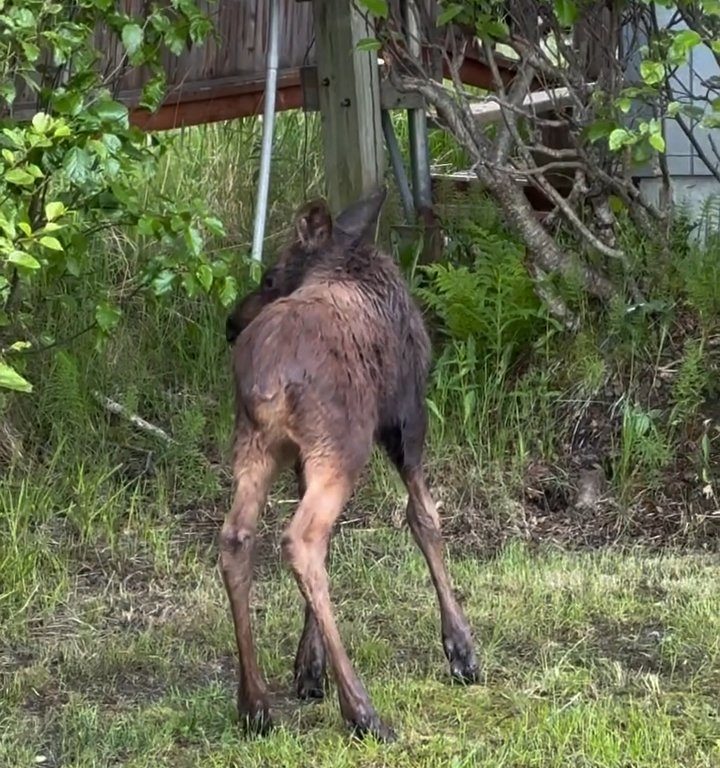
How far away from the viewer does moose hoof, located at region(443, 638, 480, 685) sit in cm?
462

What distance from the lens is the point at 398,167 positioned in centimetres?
723

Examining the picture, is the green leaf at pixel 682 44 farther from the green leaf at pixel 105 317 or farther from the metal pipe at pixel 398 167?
the metal pipe at pixel 398 167

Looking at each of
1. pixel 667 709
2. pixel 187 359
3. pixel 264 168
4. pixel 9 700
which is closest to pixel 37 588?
pixel 9 700

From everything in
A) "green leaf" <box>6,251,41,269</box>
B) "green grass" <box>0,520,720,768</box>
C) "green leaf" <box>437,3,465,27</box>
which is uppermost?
"green leaf" <box>437,3,465,27</box>

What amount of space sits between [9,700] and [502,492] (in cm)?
268

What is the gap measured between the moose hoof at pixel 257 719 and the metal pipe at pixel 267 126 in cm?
286

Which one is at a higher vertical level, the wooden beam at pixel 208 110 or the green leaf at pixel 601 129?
the wooden beam at pixel 208 110

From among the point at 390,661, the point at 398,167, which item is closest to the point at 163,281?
the point at 390,661

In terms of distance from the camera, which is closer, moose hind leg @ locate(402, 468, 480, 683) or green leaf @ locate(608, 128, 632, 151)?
moose hind leg @ locate(402, 468, 480, 683)

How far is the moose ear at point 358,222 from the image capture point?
4.89 metres

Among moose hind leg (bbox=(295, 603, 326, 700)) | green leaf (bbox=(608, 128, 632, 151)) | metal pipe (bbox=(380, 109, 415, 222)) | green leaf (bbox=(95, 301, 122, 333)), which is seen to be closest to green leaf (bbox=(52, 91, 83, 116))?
green leaf (bbox=(95, 301, 122, 333))

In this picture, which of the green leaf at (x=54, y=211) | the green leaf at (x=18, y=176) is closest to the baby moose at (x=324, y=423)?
the green leaf at (x=54, y=211)

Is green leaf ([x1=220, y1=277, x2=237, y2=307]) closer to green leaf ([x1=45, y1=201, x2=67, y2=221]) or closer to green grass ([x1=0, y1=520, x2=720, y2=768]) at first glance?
green leaf ([x1=45, y1=201, x2=67, y2=221])

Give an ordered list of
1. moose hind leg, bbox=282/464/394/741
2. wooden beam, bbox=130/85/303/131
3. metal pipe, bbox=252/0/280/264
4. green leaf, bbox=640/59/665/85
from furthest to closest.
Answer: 1. wooden beam, bbox=130/85/303/131
2. metal pipe, bbox=252/0/280/264
3. green leaf, bbox=640/59/665/85
4. moose hind leg, bbox=282/464/394/741
